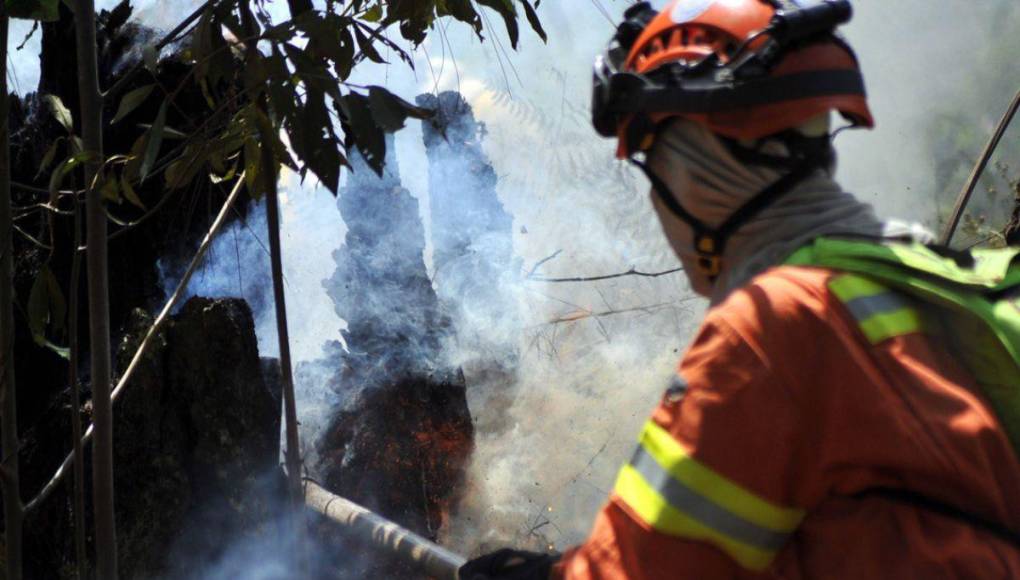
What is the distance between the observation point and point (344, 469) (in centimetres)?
593

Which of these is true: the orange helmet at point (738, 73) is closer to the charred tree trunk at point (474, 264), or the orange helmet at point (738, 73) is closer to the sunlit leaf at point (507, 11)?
the sunlit leaf at point (507, 11)

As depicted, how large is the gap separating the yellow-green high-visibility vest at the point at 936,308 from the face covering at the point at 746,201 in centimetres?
9

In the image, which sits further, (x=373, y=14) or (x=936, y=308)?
(x=373, y=14)

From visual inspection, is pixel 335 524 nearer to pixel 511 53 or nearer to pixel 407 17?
pixel 407 17

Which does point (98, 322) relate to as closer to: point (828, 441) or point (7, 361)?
point (7, 361)

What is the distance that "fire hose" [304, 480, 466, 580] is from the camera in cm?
239

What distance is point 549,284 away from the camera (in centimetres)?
673

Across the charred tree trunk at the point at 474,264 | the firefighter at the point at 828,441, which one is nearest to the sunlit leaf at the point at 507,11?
the firefighter at the point at 828,441

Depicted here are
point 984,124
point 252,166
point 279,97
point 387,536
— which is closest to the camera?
point 279,97

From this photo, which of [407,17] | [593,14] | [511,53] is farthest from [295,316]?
[407,17]

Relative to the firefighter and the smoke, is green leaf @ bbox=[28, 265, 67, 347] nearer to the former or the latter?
the firefighter

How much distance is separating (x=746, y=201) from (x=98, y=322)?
170cm

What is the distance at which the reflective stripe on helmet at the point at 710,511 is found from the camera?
3.63ft

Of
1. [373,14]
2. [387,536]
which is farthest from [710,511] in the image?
[387,536]
